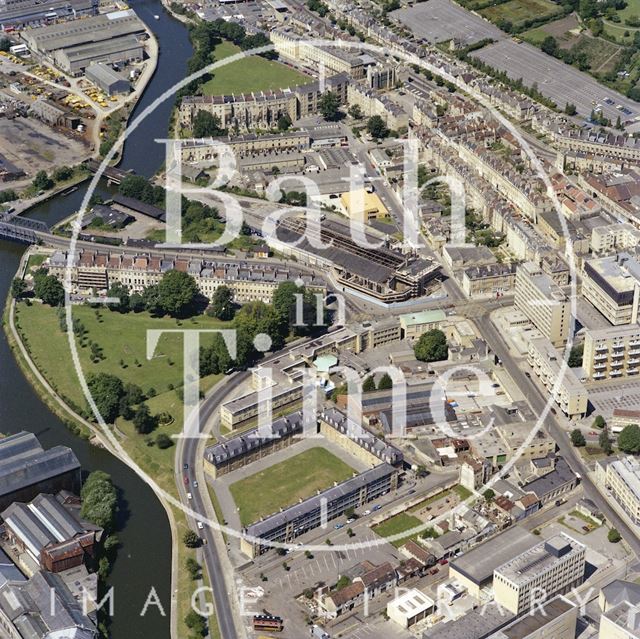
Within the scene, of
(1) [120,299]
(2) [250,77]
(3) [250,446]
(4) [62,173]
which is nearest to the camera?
(3) [250,446]

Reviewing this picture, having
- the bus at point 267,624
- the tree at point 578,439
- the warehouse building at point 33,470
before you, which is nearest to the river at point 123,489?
the warehouse building at point 33,470

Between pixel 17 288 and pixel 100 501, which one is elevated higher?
pixel 100 501

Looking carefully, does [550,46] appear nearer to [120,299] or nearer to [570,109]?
[570,109]

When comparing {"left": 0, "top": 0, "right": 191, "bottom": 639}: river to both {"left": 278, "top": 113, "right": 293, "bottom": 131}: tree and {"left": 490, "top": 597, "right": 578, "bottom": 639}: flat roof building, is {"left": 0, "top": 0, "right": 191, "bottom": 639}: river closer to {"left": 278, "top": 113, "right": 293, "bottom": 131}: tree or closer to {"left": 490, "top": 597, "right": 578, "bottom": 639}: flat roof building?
{"left": 278, "top": 113, "right": 293, "bottom": 131}: tree

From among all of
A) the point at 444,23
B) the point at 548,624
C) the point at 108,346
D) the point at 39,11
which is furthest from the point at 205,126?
the point at 548,624

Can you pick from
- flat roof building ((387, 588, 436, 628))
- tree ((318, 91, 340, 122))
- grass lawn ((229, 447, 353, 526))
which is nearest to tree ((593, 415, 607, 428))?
grass lawn ((229, 447, 353, 526))

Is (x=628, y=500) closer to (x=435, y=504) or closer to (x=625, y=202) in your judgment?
(x=435, y=504)

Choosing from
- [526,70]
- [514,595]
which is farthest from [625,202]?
[514,595]
